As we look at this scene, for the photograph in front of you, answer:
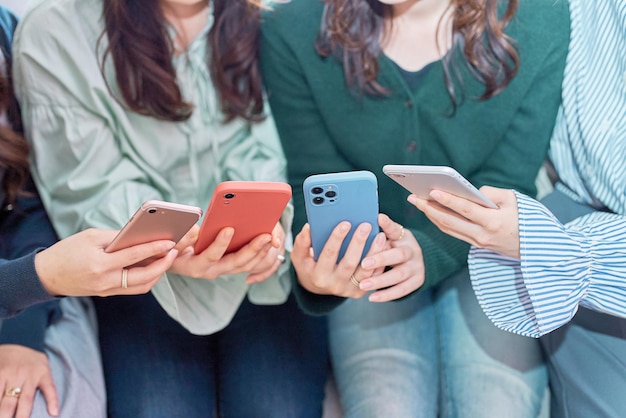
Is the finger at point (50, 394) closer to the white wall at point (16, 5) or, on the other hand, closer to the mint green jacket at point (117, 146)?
the mint green jacket at point (117, 146)

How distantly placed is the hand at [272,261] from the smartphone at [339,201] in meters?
0.07

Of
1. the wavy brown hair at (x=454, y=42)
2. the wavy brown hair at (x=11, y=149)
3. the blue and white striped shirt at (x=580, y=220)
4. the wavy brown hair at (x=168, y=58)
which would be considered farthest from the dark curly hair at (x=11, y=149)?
the blue and white striped shirt at (x=580, y=220)

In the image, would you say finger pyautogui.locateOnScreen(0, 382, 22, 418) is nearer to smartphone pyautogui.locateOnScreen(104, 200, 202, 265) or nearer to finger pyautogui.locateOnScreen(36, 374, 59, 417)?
finger pyautogui.locateOnScreen(36, 374, 59, 417)

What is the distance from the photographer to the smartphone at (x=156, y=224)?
2.67 feet

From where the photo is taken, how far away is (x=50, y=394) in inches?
38.7

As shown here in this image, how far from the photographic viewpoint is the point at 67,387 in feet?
3.35

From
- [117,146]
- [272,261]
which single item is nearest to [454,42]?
[272,261]

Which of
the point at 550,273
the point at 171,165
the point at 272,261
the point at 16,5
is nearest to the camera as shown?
the point at 550,273

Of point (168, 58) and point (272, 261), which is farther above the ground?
point (168, 58)

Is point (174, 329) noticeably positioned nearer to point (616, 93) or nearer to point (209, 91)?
point (209, 91)

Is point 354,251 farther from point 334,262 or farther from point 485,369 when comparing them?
point 485,369

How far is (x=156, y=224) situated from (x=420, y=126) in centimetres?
49

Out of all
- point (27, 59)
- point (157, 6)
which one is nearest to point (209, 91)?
point (157, 6)

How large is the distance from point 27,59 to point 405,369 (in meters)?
0.74
